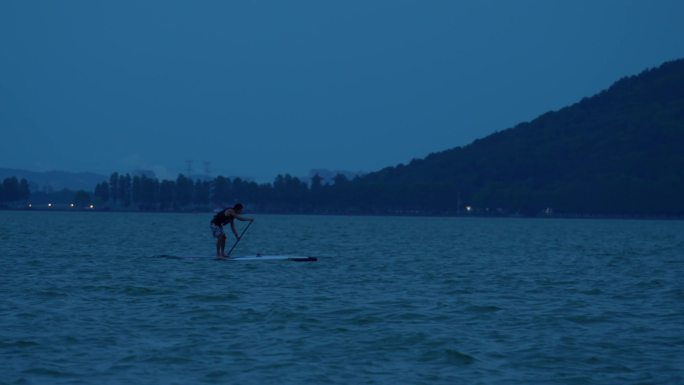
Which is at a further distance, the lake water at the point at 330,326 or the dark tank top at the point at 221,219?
the dark tank top at the point at 221,219

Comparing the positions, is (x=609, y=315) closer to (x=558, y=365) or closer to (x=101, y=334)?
(x=558, y=365)

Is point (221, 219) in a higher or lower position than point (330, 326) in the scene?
higher

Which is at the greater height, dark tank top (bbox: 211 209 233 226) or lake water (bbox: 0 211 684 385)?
dark tank top (bbox: 211 209 233 226)

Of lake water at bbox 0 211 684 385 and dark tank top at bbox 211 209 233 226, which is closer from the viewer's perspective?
lake water at bbox 0 211 684 385

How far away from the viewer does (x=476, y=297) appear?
29.9 m

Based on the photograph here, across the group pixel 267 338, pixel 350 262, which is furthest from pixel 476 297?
pixel 350 262

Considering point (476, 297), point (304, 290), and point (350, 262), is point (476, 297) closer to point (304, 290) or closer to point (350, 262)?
point (304, 290)

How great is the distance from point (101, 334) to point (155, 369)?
3693 mm

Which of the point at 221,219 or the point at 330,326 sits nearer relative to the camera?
the point at 330,326

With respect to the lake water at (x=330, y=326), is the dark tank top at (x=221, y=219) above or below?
above

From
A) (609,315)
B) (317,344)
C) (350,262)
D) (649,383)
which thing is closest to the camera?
(649,383)

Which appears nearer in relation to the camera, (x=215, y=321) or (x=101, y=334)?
(x=101, y=334)

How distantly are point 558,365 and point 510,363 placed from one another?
78 cm

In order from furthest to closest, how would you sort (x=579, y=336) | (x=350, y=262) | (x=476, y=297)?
(x=350, y=262), (x=476, y=297), (x=579, y=336)
